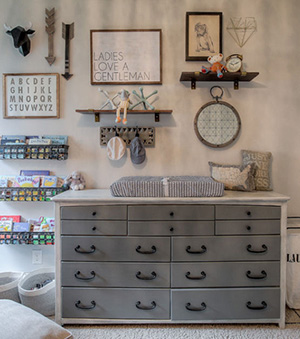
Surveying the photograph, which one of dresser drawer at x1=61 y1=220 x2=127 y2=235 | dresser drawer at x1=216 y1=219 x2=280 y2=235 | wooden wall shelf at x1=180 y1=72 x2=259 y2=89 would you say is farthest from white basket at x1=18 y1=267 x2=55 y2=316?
wooden wall shelf at x1=180 y1=72 x2=259 y2=89

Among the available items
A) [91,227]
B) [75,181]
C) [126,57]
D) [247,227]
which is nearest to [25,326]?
[91,227]

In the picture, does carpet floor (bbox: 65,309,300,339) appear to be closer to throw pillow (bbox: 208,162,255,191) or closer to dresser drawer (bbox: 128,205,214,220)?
dresser drawer (bbox: 128,205,214,220)

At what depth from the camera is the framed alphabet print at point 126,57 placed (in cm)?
224

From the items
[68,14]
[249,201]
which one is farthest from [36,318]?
[68,14]

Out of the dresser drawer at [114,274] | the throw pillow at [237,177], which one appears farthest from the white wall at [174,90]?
the dresser drawer at [114,274]

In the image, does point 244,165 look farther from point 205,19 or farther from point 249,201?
point 205,19

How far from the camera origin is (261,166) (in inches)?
86.0

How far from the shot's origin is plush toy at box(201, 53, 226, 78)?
205 centimetres

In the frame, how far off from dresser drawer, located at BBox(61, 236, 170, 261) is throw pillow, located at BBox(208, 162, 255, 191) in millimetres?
683

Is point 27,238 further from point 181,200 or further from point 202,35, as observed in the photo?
point 202,35

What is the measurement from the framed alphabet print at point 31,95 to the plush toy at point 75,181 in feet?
1.80

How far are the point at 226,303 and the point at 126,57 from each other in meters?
2.07

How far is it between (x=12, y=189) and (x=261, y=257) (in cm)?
201

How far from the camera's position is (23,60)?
2.29 m
